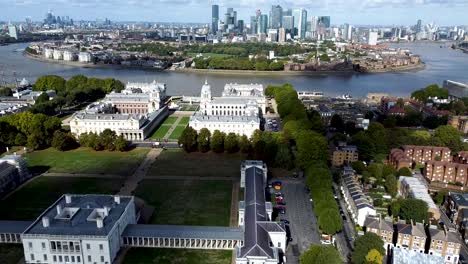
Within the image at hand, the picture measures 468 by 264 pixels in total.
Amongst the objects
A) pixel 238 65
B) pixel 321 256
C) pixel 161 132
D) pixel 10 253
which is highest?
pixel 238 65

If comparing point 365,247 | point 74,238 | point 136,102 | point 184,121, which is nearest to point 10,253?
point 74,238

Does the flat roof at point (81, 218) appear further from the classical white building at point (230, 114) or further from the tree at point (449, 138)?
the tree at point (449, 138)

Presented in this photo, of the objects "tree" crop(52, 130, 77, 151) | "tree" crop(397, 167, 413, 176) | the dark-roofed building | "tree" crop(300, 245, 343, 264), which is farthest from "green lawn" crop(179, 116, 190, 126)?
"tree" crop(300, 245, 343, 264)

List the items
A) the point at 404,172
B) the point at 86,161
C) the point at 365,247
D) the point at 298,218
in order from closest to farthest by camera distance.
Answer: the point at 365,247 < the point at 298,218 < the point at 404,172 < the point at 86,161

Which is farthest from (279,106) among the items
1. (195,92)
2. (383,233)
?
(383,233)

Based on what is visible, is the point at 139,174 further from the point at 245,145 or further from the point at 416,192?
the point at 416,192

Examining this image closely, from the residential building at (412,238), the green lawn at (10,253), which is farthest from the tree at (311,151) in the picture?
the green lawn at (10,253)
